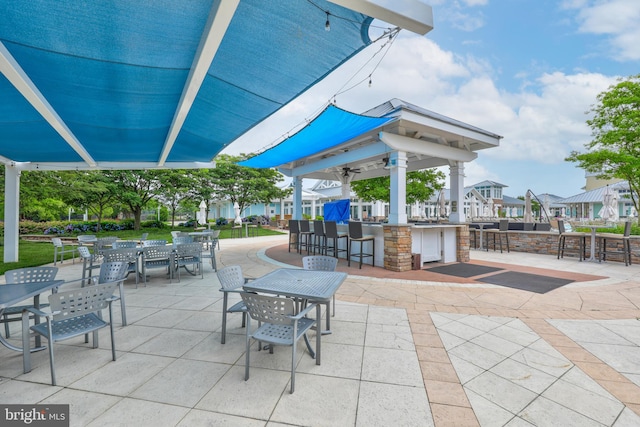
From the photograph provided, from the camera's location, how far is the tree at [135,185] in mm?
16344

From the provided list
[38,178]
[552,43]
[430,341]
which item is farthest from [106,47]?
[552,43]

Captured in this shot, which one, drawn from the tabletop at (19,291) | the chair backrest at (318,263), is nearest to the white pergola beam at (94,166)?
the chair backrest at (318,263)

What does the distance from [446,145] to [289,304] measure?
6.75m

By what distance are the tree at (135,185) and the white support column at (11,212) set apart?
29.6 ft

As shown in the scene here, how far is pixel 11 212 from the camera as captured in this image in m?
7.36

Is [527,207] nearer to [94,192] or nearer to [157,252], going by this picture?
[157,252]

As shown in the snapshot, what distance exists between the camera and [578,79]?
11.1 meters

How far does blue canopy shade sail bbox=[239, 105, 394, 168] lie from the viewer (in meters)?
4.62

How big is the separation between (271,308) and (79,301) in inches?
65.8

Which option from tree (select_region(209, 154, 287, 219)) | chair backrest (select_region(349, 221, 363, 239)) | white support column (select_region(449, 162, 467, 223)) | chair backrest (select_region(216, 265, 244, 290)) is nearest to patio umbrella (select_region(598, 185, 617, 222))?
white support column (select_region(449, 162, 467, 223))

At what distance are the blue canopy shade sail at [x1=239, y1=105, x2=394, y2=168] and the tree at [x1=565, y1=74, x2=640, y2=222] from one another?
10271 mm

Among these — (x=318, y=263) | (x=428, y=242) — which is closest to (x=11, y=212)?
(x=318, y=263)

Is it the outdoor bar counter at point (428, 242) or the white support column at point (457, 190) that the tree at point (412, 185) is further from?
the outdoor bar counter at point (428, 242)

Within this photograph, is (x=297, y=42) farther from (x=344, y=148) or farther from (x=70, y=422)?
(x=344, y=148)
